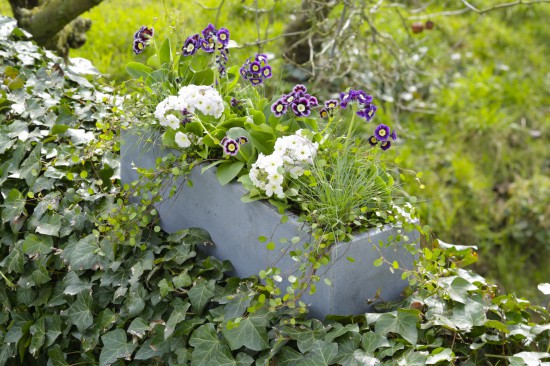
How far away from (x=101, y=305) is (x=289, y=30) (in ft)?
9.01

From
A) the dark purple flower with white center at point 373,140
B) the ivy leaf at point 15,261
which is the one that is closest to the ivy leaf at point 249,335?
the dark purple flower with white center at point 373,140

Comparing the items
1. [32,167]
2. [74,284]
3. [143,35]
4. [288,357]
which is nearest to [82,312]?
[74,284]

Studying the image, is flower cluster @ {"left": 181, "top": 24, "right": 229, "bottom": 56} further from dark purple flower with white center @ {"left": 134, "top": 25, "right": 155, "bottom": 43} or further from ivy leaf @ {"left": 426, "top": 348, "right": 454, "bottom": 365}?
ivy leaf @ {"left": 426, "top": 348, "right": 454, "bottom": 365}

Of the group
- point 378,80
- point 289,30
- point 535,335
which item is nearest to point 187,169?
point 535,335

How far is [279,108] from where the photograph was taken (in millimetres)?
2086

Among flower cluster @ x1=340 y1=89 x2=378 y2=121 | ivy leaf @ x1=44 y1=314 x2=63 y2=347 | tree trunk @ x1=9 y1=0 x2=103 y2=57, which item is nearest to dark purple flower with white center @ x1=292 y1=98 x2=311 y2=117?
flower cluster @ x1=340 y1=89 x2=378 y2=121

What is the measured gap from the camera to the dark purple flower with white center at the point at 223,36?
7.62 ft

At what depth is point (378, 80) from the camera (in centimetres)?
473

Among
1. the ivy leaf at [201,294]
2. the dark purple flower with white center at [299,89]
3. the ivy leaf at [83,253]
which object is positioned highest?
the dark purple flower with white center at [299,89]

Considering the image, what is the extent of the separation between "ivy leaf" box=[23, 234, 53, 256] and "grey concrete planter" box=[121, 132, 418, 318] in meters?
0.38

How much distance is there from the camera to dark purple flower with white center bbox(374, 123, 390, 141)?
1.96m

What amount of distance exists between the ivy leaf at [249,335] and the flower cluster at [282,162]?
0.36 meters

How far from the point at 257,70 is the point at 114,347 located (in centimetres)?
98

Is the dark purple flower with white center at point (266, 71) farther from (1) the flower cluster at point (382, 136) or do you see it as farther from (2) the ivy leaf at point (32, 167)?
(2) the ivy leaf at point (32, 167)
